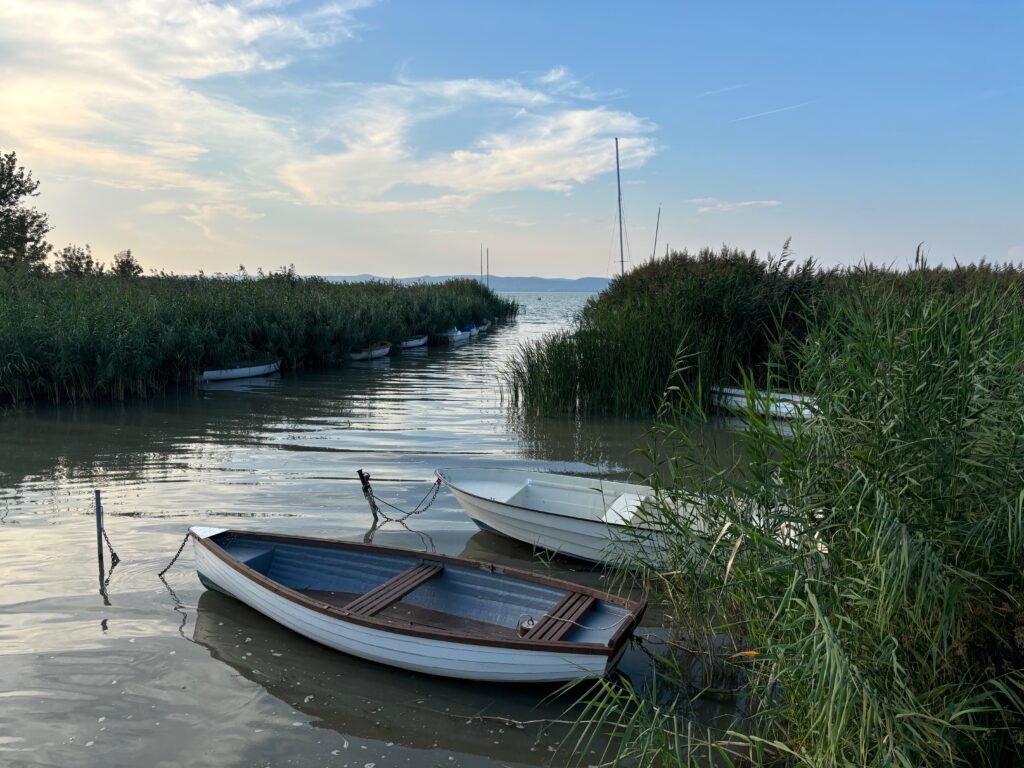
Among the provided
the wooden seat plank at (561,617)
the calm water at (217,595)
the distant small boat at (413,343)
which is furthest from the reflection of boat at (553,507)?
the distant small boat at (413,343)

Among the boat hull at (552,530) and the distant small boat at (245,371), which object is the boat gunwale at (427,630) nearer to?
the boat hull at (552,530)

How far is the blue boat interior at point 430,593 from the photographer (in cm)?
520

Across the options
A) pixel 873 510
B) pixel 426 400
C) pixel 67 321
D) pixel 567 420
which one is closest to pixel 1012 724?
pixel 873 510

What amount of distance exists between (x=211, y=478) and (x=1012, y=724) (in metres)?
9.70

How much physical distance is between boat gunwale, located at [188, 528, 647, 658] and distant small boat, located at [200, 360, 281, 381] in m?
14.3

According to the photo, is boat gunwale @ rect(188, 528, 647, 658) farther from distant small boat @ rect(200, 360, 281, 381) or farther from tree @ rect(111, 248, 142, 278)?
tree @ rect(111, 248, 142, 278)

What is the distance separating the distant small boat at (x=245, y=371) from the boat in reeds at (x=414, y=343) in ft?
29.9

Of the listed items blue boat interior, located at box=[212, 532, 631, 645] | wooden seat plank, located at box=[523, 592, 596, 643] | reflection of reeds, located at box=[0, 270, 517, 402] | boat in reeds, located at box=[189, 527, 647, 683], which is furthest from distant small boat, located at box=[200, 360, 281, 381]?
wooden seat plank, located at box=[523, 592, 596, 643]

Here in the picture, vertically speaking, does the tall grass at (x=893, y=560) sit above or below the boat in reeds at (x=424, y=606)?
above

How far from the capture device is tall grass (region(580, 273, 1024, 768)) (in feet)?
10.5

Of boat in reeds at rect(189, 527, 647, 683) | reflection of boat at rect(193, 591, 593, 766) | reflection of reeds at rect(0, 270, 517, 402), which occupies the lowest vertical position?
reflection of boat at rect(193, 591, 593, 766)

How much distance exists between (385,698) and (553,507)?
3.23m

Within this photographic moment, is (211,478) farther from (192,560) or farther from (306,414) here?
(306,414)

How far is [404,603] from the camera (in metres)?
6.11
